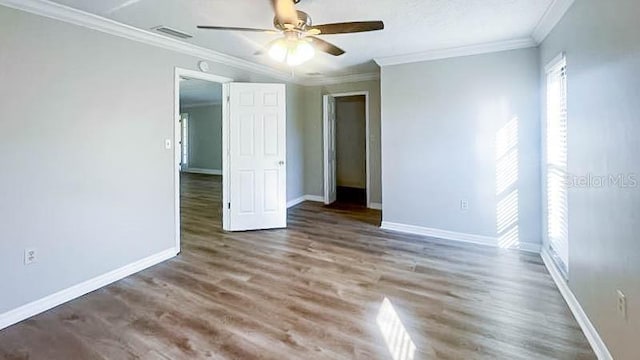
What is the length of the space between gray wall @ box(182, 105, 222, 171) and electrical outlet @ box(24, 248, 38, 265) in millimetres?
8559

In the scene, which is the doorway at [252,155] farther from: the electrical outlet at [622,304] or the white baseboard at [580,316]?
the electrical outlet at [622,304]

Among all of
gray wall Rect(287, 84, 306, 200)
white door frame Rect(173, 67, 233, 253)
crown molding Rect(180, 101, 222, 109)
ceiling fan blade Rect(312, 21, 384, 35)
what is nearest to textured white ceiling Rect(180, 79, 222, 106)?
crown molding Rect(180, 101, 222, 109)

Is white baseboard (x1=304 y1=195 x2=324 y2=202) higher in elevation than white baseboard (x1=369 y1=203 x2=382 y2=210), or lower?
higher

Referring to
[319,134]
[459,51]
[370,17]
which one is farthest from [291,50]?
[319,134]

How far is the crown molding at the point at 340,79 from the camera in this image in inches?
226

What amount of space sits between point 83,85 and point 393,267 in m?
3.33

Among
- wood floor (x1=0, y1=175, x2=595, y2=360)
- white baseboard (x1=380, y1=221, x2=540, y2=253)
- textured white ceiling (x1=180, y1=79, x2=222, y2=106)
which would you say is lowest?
wood floor (x1=0, y1=175, x2=595, y2=360)

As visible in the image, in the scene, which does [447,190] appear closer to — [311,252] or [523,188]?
[523,188]

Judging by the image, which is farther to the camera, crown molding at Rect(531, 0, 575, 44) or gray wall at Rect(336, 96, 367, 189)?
gray wall at Rect(336, 96, 367, 189)

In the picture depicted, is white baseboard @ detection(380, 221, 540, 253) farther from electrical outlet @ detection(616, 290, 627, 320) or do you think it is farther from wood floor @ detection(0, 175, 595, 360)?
electrical outlet @ detection(616, 290, 627, 320)

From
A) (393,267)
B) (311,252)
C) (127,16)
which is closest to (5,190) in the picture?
(127,16)

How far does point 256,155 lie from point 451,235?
2.88 m

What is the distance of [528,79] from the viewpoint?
12.1 ft

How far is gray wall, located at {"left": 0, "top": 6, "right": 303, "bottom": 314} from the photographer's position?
7.88 ft
